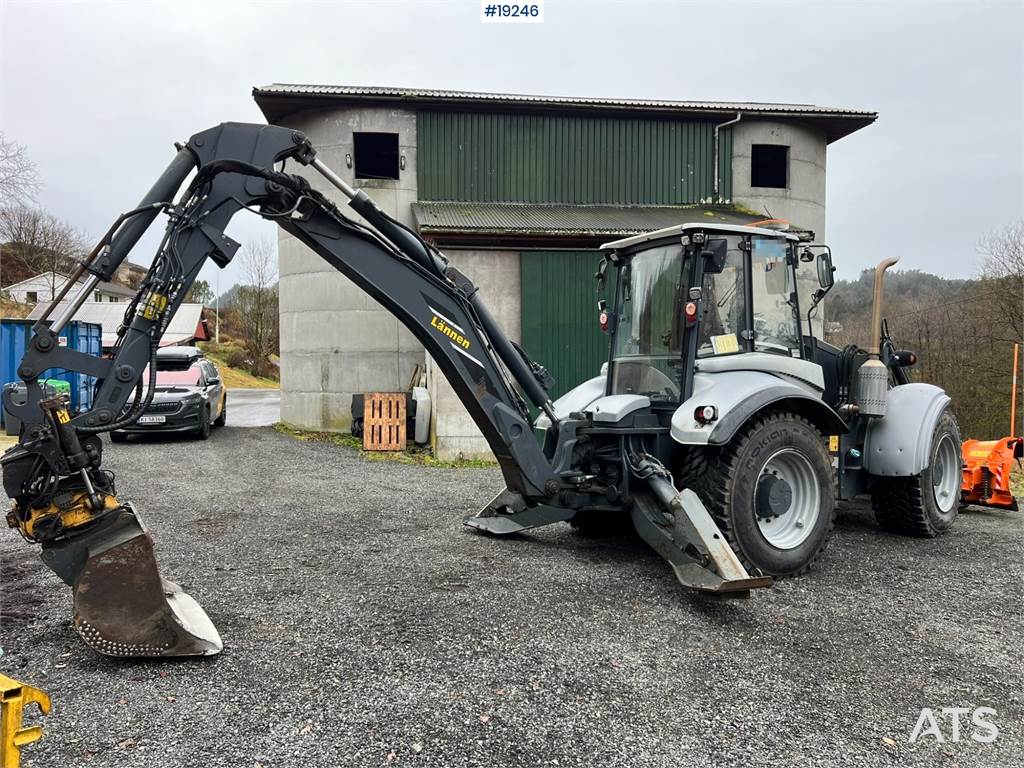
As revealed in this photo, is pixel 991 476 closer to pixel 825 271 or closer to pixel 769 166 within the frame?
pixel 825 271

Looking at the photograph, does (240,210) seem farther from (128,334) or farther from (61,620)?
(61,620)

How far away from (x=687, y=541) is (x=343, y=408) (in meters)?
10.4

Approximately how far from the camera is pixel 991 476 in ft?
25.3

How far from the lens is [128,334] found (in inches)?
164

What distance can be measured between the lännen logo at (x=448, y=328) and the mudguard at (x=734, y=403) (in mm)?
1671

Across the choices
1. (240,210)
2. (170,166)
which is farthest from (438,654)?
(170,166)

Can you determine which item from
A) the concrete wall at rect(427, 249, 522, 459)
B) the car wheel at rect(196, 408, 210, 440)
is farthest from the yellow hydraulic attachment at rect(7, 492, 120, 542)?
the car wheel at rect(196, 408, 210, 440)

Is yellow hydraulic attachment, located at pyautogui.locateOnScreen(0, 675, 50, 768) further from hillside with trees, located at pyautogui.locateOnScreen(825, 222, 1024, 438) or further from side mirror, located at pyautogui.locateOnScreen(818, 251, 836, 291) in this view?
hillside with trees, located at pyautogui.locateOnScreen(825, 222, 1024, 438)

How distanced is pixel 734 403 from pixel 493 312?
7.22 m

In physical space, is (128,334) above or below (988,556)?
above

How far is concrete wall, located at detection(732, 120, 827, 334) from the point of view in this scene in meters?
14.4

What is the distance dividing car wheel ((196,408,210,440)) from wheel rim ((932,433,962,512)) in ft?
39.5

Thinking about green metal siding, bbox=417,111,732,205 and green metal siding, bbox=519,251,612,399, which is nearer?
green metal siding, bbox=519,251,612,399

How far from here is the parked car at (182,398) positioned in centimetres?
1321
